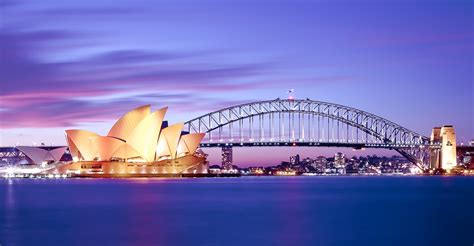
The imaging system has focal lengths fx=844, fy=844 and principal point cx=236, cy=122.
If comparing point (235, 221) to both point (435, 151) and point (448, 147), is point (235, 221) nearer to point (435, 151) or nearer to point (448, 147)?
point (448, 147)

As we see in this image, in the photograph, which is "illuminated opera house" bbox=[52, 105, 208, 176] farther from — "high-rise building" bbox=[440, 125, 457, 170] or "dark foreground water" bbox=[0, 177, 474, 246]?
"dark foreground water" bbox=[0, 177, 474, 246]

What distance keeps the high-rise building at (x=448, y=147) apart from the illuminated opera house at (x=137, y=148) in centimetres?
3723

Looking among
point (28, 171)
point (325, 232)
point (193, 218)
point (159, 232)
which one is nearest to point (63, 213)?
point (193, 218)

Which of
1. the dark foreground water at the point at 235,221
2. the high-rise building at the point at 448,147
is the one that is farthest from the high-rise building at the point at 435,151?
the dark foreground water at the point at 235,221

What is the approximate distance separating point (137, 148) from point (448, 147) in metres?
50.4

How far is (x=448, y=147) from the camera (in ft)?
419

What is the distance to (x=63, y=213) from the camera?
43594 millimetres

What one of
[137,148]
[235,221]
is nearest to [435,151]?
[137,148]

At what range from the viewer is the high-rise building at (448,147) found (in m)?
128

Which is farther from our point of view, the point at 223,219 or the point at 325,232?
the point at 223,219

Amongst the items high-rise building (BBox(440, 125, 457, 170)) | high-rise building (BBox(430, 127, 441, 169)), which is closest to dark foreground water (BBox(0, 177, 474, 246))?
high-rise building (BBox(440, 125, 457, 170))

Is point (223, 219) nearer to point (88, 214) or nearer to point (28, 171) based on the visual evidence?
point (88, 214)

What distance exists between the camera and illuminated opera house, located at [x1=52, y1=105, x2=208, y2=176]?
9838 centimetres

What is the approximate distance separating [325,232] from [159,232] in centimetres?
658
